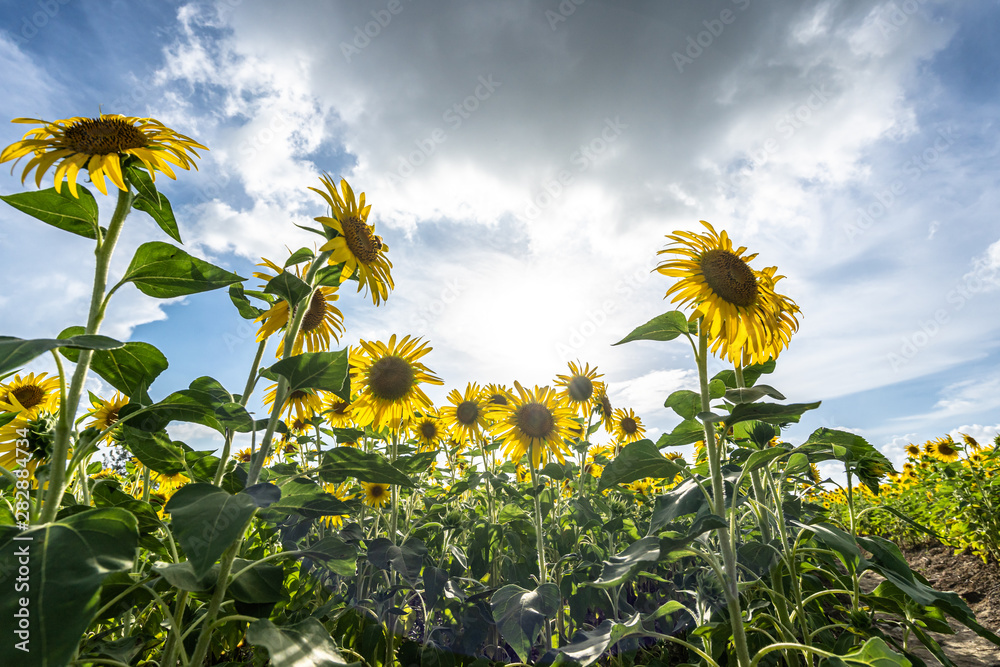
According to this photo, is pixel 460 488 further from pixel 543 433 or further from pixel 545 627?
pixel 545 627

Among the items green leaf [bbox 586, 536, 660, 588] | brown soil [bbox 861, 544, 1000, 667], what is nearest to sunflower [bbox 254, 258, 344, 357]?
green leaf [bbox 586, 536, 660, 588]

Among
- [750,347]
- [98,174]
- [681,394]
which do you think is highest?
[98,174]

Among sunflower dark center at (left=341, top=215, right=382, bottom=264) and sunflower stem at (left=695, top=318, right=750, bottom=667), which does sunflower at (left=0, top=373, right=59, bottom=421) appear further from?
sunflower stem at (left=695, top=318, right=750, bottom=667)

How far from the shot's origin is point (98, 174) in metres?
1.40

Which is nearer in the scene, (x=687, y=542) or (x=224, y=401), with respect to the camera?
(x=687, y=542)

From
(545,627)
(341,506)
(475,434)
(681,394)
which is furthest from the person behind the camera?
(475,434)

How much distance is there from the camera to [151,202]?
147 centimetres

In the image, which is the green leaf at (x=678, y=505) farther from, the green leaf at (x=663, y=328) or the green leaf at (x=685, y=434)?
the green leaf at (x=663, y=328)

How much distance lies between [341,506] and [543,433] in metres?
2.20

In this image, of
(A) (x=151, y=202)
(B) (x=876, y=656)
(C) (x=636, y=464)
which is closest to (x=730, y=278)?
(C) (x=636, y=464)

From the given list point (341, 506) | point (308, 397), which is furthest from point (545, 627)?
point (308, 397)

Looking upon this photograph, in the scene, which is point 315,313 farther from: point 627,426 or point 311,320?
point 627,426

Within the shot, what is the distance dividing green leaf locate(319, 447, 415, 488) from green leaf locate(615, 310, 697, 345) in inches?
34.4

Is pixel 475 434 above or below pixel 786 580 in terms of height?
above
